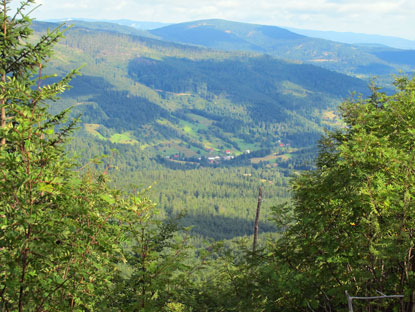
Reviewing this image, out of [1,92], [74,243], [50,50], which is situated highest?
[50,50]

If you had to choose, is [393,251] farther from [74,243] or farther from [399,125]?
[399,125]

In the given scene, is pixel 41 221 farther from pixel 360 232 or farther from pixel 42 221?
pixel 360 232

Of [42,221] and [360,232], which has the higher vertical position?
[42,221]

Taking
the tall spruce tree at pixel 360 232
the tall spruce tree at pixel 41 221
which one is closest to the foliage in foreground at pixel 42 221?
the tall spruce tree at pixel 41 221

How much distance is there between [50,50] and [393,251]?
12.9m

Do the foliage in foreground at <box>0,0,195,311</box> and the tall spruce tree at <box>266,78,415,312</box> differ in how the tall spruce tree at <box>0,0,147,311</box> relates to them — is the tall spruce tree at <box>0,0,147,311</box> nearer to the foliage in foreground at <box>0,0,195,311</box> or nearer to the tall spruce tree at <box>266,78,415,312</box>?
the foliage in foreground at <box>0,0,195,311</box>

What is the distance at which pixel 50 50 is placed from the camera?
42.2ft

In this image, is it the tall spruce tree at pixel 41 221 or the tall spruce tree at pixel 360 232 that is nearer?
the tall spruce tree at pixel 41 221

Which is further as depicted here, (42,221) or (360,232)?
(360,232)

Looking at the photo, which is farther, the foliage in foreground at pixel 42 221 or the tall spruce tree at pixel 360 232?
the tall spruce tree at pixel 360 232

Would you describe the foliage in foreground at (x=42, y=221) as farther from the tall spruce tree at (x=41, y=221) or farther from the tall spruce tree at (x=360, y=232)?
the tall spruce tree at (x=360, y=232)

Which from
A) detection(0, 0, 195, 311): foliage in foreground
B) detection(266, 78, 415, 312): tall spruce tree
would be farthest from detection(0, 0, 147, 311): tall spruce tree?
detection(266, 78, 415, 312): tall spruce tree

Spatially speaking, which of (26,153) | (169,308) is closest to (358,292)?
(169,308)

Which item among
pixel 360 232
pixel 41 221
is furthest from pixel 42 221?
pixel 360 232
